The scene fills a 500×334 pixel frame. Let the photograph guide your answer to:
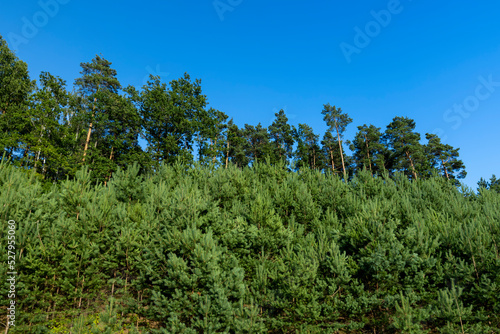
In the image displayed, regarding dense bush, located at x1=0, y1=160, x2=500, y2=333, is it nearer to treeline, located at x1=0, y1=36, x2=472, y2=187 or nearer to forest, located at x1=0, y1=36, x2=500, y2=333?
Result: forest, located at x1=0, y1=36, x2=500, y2=333

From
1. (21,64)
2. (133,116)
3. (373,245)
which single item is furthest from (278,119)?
(373,245)

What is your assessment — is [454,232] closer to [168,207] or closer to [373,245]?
[373,245]

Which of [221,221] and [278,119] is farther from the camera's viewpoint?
[278,119]

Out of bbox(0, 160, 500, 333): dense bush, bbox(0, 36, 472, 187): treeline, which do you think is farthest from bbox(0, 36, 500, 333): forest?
bbox(0, 36, 472, 187): treeline

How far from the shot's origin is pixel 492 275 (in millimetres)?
7055

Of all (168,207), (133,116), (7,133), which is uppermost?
(133,116)

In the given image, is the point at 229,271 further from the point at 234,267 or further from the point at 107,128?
the point at 107,128

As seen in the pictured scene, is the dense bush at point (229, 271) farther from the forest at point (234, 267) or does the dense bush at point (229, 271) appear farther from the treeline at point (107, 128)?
the treeline at point (107, 128)

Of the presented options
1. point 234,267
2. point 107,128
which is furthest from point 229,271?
point 107,128

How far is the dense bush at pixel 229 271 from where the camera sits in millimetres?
6707

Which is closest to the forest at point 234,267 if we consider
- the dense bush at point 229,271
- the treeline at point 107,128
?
the dense bush at point 229,271

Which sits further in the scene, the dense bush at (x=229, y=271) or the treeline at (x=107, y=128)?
the treeline at (x=107, y=128)

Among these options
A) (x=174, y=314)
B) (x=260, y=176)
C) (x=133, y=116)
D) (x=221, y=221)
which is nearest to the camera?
(x=174, y=314)

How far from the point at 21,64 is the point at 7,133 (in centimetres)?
1077
